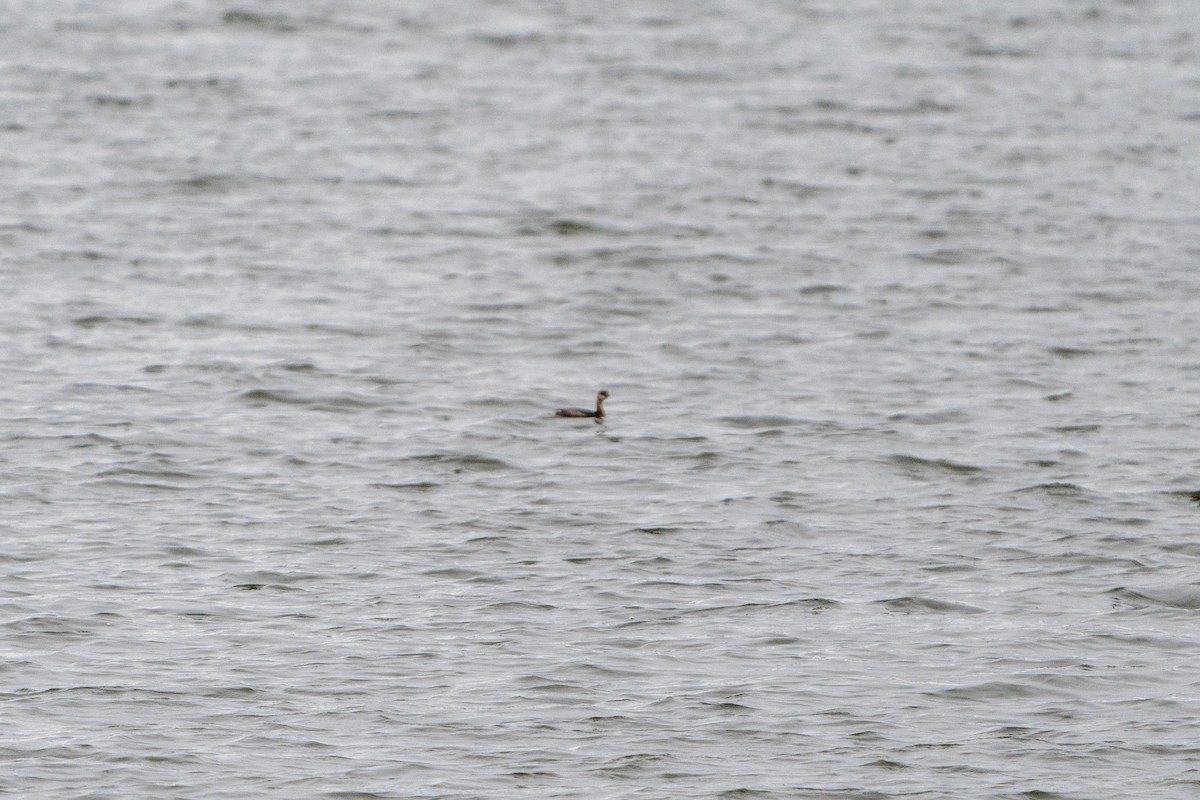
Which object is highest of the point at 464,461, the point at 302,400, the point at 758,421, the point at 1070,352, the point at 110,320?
the point at 110,320

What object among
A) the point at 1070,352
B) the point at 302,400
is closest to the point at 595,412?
the point at 302,400

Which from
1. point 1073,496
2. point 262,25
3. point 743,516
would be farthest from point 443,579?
point 262,25

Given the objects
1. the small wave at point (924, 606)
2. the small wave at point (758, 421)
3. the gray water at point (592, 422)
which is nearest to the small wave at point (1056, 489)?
the gray water at point (592, 422)

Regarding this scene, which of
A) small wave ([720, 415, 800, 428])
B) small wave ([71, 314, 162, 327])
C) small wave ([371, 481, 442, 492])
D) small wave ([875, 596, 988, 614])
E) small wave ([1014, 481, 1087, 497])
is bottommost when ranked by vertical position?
small wave ([875, 596, 988, 614])

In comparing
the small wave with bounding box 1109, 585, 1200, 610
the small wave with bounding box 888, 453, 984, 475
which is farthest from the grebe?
the small wave with bounding box 1109, 585, 1200, 610

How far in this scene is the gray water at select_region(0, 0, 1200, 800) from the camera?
41.8 feet

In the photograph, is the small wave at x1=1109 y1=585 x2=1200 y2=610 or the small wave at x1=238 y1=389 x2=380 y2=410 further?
the small wave at x1=238 y1=389 x2=380 y2=410

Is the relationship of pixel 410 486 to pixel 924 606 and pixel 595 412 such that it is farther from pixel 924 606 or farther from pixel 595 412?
pixel 924 606

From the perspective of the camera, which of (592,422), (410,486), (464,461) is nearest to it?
(410,486)

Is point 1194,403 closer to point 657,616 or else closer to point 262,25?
point 657,616

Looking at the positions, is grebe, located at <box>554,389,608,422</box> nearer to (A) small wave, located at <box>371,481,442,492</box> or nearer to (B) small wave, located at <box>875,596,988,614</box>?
(A) small wave, located at <box>371,481,442,492</box>

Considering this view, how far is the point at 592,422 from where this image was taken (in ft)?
61.6

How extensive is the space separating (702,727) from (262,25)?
26.2 m

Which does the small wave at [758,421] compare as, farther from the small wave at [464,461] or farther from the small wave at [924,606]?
the small wave at [924,606]
